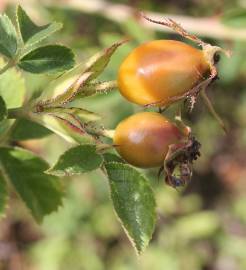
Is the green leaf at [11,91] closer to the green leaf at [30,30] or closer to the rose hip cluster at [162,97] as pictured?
the green leaf at [30,30]

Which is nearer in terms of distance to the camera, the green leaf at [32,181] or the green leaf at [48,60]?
the green leaf at [48,60]

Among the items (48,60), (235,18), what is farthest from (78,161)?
(235,18)

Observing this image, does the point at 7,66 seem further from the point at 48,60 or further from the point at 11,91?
the point at 11,91

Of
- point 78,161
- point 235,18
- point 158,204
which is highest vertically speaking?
point 78,161

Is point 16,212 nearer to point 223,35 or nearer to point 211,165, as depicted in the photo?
point 211,165

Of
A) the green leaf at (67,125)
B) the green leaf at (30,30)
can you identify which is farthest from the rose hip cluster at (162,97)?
the green leaf at (30,30)

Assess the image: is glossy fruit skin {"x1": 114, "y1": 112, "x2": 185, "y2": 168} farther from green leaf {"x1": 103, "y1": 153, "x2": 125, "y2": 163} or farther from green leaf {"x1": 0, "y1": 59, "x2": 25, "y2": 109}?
green leaf {"x1": 0, "y1": 59, "x2": 25, "y2": 109}

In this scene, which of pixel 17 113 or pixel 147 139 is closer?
pixel 147 139
